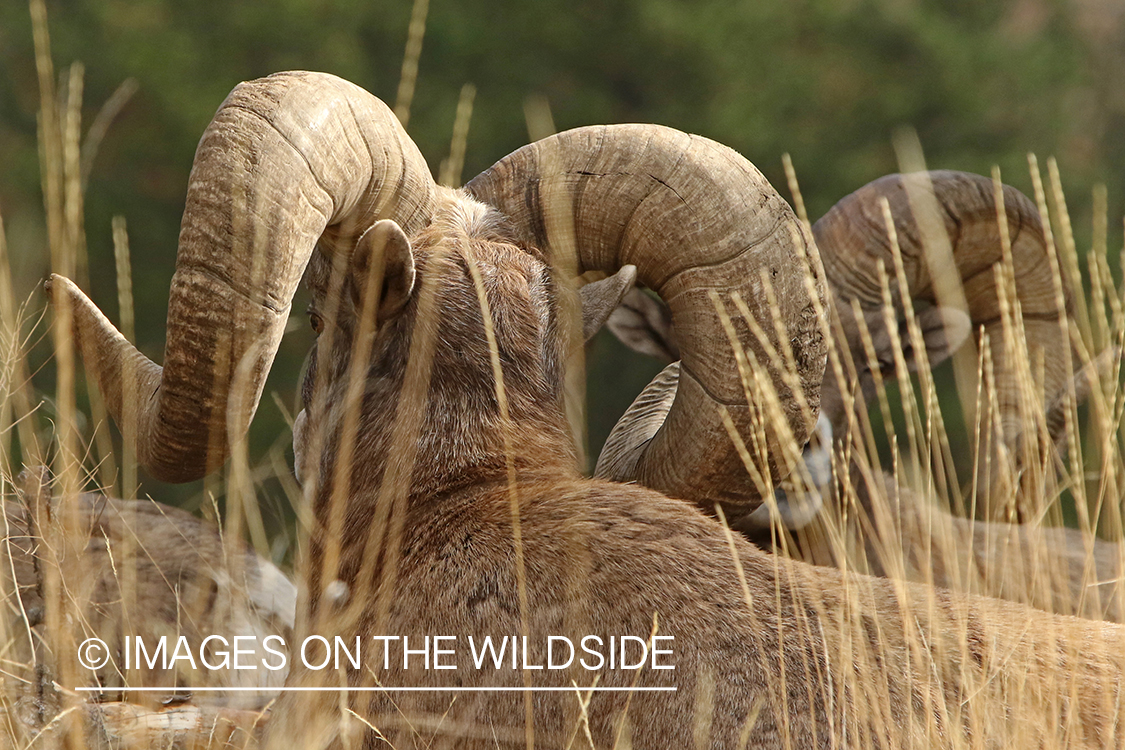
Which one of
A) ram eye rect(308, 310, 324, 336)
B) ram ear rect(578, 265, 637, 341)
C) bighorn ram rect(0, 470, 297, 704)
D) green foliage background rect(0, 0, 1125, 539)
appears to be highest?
Result: green foliage background rect(0, 0, 1125, 539)

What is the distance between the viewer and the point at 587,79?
15.9m

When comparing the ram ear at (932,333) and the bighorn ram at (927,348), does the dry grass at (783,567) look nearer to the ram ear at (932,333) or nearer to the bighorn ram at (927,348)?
the bighorn ram at (927,348)

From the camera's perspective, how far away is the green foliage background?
14812 millimetres

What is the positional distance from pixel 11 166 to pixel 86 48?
172 cm

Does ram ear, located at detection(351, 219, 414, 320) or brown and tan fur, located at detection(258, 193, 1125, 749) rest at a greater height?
ram ear, located at detection(351, 219, 414, 320)

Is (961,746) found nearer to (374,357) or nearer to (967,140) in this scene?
(374,357)

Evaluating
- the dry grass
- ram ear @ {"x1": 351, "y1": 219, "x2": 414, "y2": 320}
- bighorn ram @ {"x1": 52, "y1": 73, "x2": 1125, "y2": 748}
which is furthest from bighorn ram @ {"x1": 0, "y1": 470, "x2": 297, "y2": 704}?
ram ear @ {"x1": 351, "y1": 219, "x2": 414, "y2": 320}

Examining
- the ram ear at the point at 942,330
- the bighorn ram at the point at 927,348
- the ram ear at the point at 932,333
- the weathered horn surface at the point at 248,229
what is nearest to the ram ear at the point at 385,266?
the weathered horn surface at the point at 248,229

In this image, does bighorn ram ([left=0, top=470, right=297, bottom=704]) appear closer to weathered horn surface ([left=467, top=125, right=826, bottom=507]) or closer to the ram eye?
the ram eye

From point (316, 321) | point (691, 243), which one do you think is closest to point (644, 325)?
point (691, 243)

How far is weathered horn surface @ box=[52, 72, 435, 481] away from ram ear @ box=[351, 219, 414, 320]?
0.45 ft

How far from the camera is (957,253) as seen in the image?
604 cm

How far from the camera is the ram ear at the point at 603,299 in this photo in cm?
407

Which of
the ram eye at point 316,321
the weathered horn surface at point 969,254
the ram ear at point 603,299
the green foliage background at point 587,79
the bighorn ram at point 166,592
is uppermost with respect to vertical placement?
the green foliage background at point 587,79
